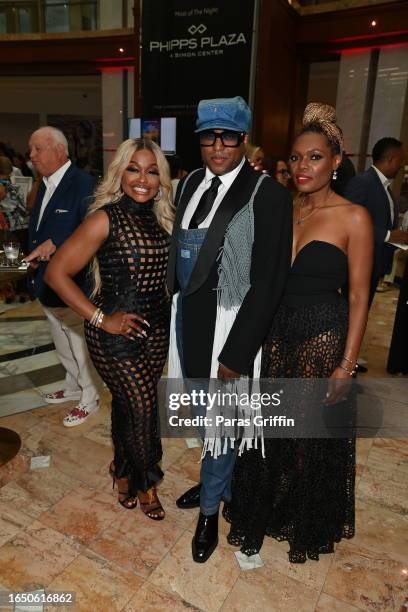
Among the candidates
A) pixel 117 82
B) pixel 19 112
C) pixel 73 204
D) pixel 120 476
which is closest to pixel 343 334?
pixel 120 476

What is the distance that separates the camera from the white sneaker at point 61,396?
3.23m

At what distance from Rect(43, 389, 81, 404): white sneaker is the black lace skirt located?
1.66 metres

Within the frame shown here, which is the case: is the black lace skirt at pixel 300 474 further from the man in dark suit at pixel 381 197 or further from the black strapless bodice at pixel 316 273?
the man in dark suit at pixel 381 197

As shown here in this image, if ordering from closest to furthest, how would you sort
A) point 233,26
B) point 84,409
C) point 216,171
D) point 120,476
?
point 216,171
point 120,476
point 84,409
point 233,26

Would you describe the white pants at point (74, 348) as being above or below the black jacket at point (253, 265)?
below

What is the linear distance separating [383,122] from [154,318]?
696 centimetres

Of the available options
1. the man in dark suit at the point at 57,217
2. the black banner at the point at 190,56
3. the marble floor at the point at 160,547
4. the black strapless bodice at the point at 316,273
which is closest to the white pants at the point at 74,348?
the man in dark suit at the point at 57,217

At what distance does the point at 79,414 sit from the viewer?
3.00 m

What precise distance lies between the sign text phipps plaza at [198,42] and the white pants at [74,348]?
5024 millimetres

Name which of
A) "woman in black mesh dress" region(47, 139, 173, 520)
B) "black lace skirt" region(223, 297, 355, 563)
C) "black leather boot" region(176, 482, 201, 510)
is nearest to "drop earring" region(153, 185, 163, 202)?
"woman in black mesh dress" region(47, 139, 173, 520)

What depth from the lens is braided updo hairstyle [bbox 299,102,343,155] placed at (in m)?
1.68

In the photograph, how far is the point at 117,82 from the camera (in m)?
9.29

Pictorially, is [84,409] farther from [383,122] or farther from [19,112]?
[19,112]

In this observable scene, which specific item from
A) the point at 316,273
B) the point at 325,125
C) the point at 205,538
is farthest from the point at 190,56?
the point at 205,538
